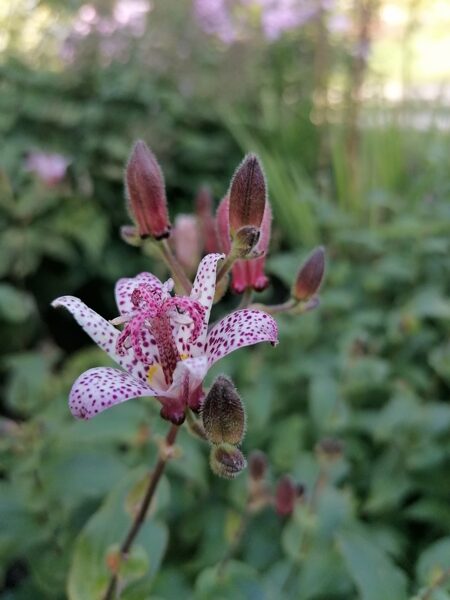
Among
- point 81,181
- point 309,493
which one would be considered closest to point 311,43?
point 81,181

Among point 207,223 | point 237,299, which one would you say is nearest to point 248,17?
point 237,299

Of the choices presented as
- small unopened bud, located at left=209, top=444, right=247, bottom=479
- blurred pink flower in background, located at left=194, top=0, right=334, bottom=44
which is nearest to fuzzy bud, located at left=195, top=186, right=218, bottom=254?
small unopened bud, located at left=209, top=444, right=247, bottom=479

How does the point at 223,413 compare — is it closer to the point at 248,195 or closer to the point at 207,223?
the point at 248,195

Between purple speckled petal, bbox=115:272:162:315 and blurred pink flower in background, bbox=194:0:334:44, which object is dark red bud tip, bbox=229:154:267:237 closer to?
purple speckled petal, bbox=115:272:162:315

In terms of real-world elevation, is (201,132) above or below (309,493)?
above

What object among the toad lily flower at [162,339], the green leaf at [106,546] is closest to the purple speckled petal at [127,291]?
the toad lily flower at [162,339]

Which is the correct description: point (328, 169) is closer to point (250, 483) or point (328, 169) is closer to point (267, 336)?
point (250, 483)

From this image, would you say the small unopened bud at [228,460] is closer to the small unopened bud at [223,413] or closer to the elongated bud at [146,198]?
the small unopened bud at [223,413]
